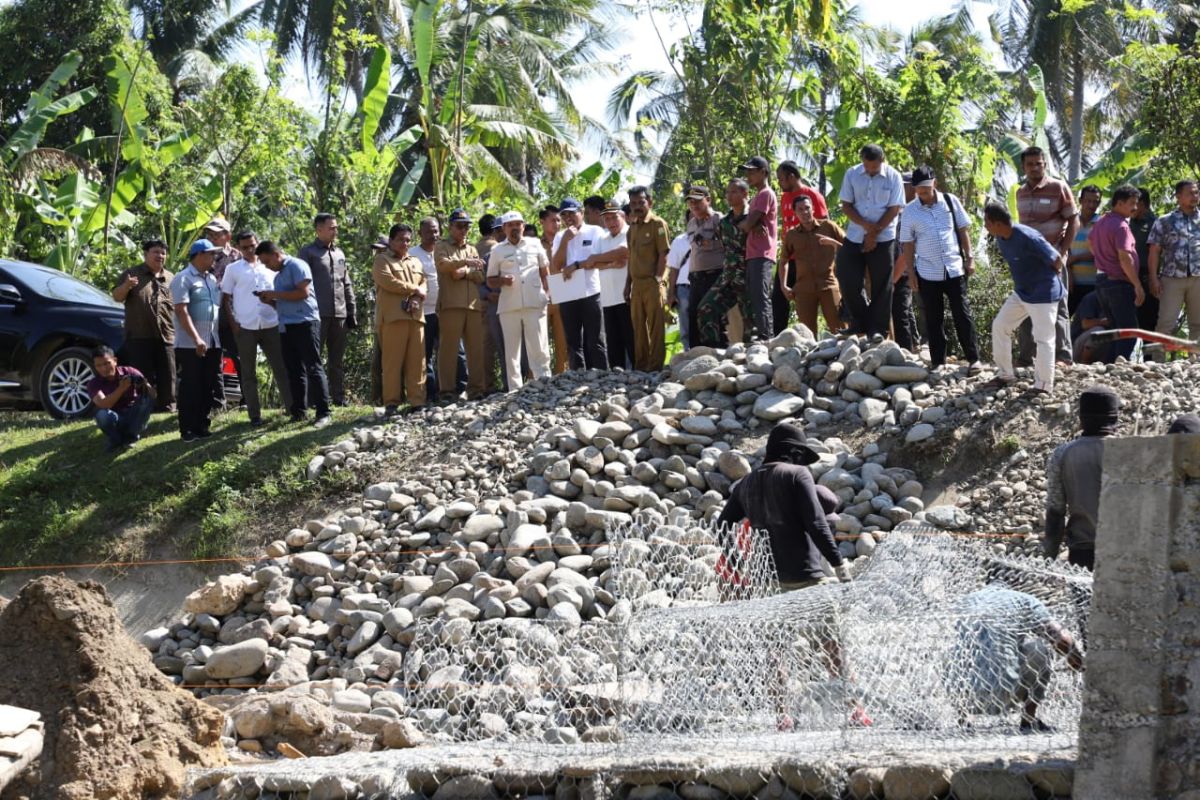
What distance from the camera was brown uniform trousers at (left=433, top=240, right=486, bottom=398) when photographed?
1426cm

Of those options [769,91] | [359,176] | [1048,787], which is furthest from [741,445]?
[359,176]

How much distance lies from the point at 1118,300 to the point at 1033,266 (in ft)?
6.60

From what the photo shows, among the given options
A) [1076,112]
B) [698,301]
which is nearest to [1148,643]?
[698,301]

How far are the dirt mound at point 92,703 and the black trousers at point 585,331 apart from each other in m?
7.27

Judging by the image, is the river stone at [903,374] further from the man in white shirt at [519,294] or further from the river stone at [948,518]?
the man in white shirt at [519,294]

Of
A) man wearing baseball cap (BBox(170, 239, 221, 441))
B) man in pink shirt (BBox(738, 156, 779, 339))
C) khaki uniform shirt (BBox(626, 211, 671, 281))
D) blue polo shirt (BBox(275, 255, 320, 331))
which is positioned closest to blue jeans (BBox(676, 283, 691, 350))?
khaki uniform shirt (BBox(626, 211, 671, 281))

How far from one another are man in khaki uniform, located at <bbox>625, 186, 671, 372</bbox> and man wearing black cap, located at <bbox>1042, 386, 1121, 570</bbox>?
6.67m

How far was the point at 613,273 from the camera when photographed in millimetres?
14102

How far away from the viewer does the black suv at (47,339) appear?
51.5 ft

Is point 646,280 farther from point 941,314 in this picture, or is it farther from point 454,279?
point 941,314

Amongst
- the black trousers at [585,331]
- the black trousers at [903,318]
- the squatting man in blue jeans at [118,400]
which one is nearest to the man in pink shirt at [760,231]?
the black trousers at [903,318]

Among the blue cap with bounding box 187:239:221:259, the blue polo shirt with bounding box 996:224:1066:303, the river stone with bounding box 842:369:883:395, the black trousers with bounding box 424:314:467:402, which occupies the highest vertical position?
the blue cap with bounding box 187:239:221:259

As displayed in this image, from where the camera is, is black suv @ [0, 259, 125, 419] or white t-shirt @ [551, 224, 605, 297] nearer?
white t-shirt @ [551, 224, 605, 297]

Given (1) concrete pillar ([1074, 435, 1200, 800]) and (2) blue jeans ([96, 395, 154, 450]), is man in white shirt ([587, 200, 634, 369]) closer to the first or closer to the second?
(2) blue jeans ([96, 395, 154, 450])
